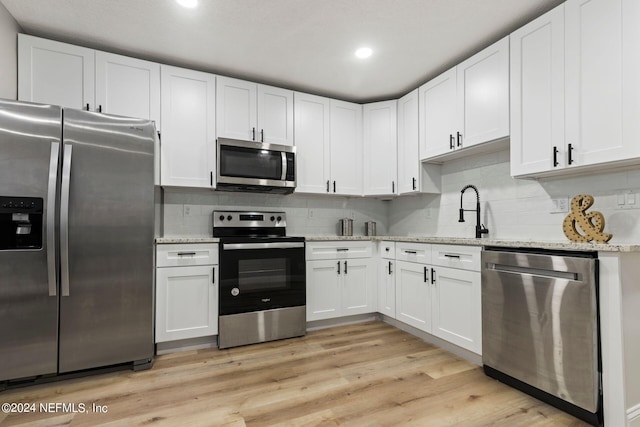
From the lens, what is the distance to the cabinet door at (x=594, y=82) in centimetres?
182

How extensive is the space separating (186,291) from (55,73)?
1.99 m

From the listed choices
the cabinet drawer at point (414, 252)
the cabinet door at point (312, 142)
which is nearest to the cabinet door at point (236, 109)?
the cabinet door at point (312, 142)

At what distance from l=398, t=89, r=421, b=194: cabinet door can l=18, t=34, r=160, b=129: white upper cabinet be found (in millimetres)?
2432

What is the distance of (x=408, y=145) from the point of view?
3465 millimetres

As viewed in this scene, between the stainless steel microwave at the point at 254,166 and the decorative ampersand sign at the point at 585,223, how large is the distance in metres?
2.25

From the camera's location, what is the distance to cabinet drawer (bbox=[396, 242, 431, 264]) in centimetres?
282

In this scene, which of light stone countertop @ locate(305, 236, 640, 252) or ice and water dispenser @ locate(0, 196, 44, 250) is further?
ice and water dispenser @ locate(0, 196, 44, 250)

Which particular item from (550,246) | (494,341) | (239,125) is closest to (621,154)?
(550,246)

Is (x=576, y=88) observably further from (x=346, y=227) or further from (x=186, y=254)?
(x=186, y=254)

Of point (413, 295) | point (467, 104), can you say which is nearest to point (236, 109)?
point (467, 104)

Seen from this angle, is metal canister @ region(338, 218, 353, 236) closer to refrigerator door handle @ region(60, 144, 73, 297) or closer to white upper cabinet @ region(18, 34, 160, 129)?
white upper cabinet @ region(18, 34, 160, 129)

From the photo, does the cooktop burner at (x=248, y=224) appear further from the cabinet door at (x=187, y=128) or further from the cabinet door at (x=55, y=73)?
the cabinet door at (x=55, y=73)

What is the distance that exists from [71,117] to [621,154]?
339 centimetres

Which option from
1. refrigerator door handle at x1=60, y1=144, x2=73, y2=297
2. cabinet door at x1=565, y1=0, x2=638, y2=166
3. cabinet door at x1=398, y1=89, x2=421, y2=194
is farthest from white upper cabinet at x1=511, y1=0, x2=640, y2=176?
refrigerator door handle at x1=60, y1=144, x2=73, y2=297
